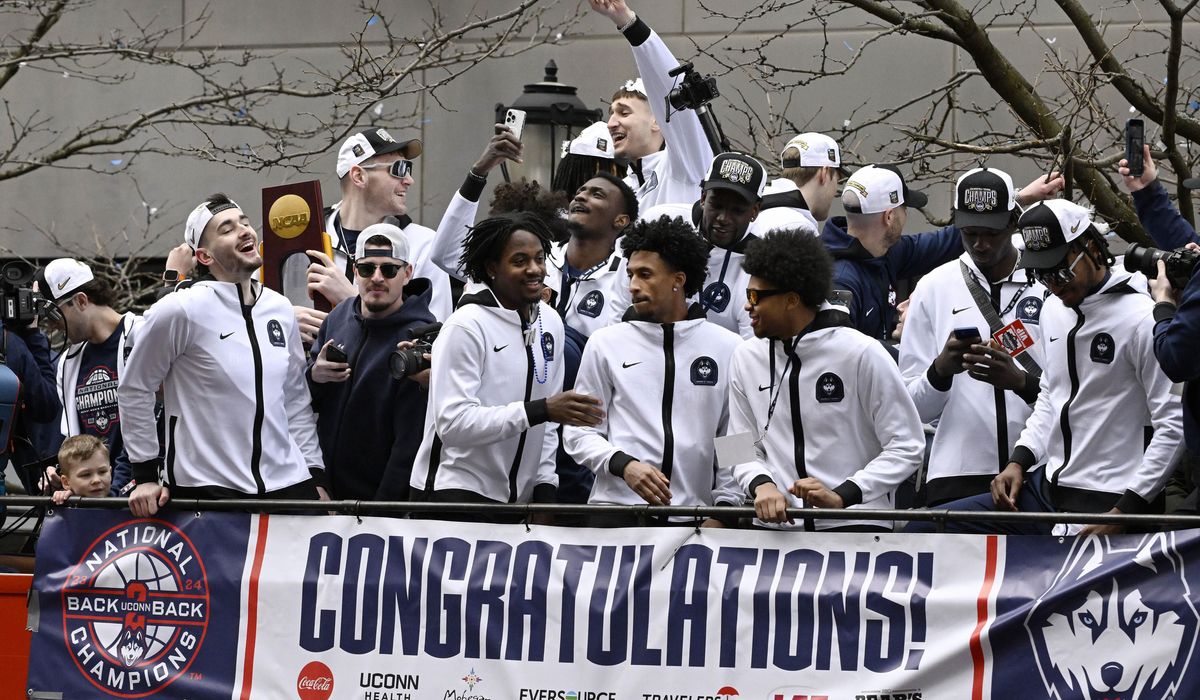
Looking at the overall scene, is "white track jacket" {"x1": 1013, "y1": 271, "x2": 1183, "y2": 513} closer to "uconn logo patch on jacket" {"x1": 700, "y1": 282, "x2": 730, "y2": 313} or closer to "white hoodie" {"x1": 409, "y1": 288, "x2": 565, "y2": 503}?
"uconn logo patch on jacket" {"x1": 700, "y1": 282, "x2": 730, "y2": 313}

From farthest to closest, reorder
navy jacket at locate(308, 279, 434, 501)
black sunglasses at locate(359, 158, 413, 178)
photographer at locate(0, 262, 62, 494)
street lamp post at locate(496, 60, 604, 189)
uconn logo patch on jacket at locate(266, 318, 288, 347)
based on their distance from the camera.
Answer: street lamp post at locate(496, 60, 604, 189), photographer at locate(0, 262, 62, 494), black sunglasses at locate(359, 158, 413, 178), navy jacket at locate(308, 279, 434, 501), uconn logo patch on jacket at locate(266, 318, 288, 347)

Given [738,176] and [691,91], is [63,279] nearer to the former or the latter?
[691,91]

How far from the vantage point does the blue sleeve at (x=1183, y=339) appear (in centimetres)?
645

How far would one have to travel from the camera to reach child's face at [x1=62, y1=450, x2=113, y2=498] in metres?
8.86

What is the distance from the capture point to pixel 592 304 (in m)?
8.48

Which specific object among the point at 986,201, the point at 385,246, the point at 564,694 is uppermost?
the point at 986,201

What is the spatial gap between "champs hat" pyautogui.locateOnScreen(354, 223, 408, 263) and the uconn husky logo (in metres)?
3.39


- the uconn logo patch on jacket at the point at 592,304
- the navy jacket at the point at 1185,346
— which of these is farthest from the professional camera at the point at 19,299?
the navy jacket at the point at 1185,346

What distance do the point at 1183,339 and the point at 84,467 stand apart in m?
5.26

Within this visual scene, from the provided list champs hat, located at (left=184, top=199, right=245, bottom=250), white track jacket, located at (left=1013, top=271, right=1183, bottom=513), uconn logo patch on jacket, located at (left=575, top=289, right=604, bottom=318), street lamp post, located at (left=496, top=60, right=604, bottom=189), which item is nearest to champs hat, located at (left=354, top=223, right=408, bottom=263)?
champs hat, located at (left=184, top=199, right=245, bottom=250)

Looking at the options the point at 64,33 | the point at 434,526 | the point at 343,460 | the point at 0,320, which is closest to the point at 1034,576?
the point at 434,526

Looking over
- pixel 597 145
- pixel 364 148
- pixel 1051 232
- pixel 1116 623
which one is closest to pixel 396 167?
pixel 364 148

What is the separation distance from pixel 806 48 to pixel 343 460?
7.79 m

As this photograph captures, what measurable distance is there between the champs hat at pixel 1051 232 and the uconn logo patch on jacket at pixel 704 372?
1.31 meters
